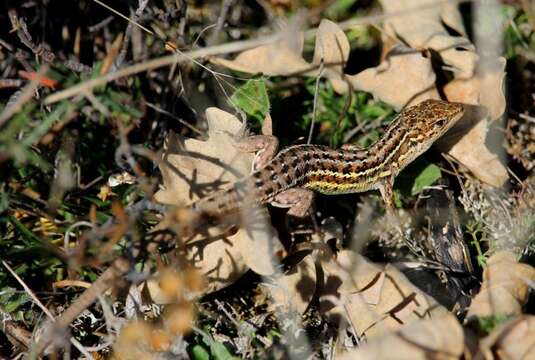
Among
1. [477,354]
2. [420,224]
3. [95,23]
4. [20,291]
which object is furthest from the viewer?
[95,23]

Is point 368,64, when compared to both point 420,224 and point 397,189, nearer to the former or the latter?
point 397,189

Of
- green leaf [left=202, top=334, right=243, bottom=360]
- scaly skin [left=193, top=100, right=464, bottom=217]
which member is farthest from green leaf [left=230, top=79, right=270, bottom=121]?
green leaf [left=202, top=334, right=243, bottom=360]

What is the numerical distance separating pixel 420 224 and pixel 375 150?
53 centimetres

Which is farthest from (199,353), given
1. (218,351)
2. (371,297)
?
(371,297)

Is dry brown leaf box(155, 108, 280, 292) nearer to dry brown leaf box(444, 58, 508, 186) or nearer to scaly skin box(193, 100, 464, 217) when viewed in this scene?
scaly skin box(193, 100, 464, 217)

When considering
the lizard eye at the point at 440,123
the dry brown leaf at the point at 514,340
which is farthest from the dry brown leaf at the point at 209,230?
the lizard eye at the point at 440,123

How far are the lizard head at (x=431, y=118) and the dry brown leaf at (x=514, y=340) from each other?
158 cm

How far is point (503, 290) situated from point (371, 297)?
2.18 ft

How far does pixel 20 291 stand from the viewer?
10.8 ft

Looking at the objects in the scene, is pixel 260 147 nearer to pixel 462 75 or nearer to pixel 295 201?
pixel 295 201

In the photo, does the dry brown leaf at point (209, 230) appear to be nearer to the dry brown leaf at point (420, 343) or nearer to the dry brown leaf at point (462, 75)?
the dry brown leaf at point (420, 343)

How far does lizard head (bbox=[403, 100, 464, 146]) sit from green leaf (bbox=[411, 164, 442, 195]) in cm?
18

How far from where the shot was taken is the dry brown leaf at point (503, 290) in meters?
2.85

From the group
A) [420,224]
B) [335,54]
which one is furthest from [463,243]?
[335,54]
